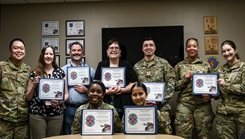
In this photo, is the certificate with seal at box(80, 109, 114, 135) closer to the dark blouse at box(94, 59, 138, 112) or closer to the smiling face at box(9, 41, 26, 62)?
the dark blouse at box(94, 59, 138, 112)

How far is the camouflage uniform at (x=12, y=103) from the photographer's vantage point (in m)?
3.11

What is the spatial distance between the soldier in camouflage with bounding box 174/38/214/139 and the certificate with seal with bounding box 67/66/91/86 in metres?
1.28

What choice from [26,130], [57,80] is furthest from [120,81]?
[26,130]

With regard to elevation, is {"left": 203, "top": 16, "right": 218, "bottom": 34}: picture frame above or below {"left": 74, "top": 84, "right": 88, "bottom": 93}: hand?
above

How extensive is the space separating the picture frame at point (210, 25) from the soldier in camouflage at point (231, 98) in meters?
1.32

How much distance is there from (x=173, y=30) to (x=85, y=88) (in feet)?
6.81

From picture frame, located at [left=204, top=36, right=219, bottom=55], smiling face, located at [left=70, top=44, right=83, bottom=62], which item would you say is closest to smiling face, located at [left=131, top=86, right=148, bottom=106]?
smiling face, located at [left=70, top=44, right=83, bottom=62]

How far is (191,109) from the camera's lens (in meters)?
3.54

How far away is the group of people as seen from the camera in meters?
3.13

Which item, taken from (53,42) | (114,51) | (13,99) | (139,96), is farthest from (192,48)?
(53,42)

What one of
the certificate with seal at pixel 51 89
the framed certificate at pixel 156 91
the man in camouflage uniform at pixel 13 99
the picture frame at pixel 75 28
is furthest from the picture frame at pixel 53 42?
the framed certificate at pixel 156 91

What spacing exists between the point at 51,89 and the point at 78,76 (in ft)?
1.49

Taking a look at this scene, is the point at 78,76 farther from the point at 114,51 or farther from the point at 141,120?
the point at 141,120

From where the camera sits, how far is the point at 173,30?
4570 millimetres
